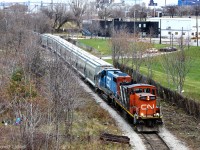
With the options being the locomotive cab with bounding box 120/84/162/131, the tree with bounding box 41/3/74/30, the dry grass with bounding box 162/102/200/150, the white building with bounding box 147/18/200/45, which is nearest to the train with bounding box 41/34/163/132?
the locomotive cab with bounding box 120/84/162/131

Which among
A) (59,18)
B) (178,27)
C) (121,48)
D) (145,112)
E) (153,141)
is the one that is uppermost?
(59,18)

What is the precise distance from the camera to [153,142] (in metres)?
20.7

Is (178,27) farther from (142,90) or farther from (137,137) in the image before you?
(137,137)

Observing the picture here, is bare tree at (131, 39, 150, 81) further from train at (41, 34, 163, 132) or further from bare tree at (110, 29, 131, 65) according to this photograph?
train at (41, 34, 163, 132)

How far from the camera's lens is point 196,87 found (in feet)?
114

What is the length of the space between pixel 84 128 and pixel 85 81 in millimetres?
16478

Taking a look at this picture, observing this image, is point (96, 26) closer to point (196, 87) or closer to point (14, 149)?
point (196, 87)

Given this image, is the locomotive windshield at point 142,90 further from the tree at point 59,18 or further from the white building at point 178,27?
the tree at point 59,18

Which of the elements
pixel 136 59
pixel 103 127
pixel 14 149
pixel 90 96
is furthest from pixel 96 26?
pixel 14 149

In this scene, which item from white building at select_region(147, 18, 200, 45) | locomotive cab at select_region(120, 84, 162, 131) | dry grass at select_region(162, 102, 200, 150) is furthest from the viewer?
white building at select_region(147, 18, 200, 45)

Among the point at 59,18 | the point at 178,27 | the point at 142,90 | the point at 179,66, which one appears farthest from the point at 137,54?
the point at 59,18

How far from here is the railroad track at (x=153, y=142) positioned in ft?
65.0

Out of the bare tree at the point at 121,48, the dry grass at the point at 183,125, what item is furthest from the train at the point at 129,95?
the bare tree at the point at 121,48

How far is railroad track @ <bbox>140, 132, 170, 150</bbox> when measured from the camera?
19812 millimetres
